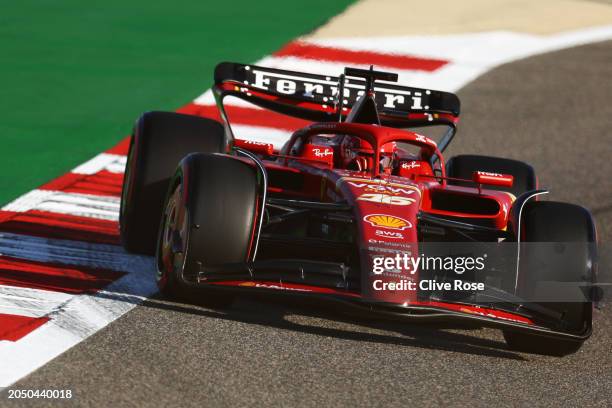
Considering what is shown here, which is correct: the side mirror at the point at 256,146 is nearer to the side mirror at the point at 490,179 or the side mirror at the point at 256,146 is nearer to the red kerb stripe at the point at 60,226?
the side mirror at the point at 490,179

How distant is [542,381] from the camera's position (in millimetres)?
6379

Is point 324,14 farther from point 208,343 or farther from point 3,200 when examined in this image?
point 208,343

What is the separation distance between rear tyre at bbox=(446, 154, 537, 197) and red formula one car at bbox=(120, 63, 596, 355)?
72cm

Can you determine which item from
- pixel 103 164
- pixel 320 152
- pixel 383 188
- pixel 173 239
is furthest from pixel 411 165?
pixel 103 164

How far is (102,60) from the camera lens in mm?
14422

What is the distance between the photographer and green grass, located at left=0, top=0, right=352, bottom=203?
11.1m

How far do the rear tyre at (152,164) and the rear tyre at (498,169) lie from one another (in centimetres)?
183

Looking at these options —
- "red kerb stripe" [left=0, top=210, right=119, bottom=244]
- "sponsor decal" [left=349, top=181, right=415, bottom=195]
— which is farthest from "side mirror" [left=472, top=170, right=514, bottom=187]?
"red kerb stripe" [left=0, top=210, right=119, bottom=244]

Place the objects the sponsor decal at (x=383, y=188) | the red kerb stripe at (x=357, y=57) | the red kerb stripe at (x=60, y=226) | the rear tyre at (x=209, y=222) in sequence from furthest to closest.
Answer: the red kerb stripe at (x=357, y=57) → the red kerb stripe at (x=60, y=226) → the sponsor decal at (x=383, y=188) → the rear tyre at (x=209, y=222)

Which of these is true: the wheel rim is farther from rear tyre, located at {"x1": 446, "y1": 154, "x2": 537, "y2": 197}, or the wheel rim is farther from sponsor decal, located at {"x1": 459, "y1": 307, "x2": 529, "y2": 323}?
rear tyre, located at {"x1": 446, "y1": 154, "x2": 537, "y2": 197}

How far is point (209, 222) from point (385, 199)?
1.02m

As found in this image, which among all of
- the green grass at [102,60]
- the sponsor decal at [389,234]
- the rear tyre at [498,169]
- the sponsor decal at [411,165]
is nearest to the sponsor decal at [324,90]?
the rear tyre at [498,169]

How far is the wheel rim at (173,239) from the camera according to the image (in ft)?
21.7

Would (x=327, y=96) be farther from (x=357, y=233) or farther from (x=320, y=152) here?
(x=357, y=233)
